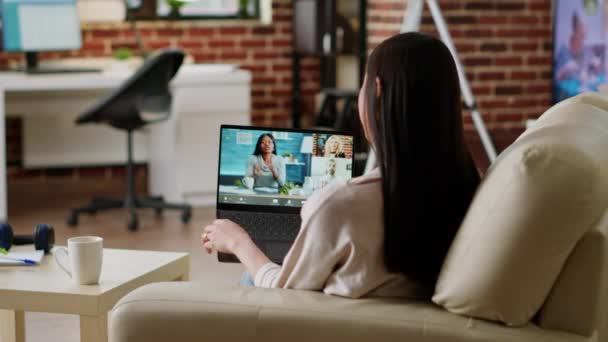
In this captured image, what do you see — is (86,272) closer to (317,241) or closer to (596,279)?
(317,241)

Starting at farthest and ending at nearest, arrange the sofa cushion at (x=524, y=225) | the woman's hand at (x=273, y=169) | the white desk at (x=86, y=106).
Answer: the white desk at (x=86, y=106), the woman's hand at (x=273, y=169), the sofa cushion at (x=524, y=225)

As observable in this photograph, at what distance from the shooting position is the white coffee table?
2262 millimetres

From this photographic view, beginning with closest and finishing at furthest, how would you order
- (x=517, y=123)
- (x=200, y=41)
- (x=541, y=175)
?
(x=541, y=175), (x=517, y=123), (x=200, y=41)

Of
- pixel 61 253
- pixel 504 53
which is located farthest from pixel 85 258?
pixel 504 53

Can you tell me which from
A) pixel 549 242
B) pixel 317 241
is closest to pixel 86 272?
pixel 317 241

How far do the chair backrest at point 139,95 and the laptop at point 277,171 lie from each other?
2664mm

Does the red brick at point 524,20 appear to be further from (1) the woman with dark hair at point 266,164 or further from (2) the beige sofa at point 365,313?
(2) the beige sofa at point 365,313

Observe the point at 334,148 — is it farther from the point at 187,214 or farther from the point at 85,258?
the point at 187,214

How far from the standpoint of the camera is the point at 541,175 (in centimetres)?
167

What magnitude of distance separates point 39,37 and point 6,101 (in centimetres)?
40

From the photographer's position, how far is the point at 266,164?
237 centimetres

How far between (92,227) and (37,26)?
3.99ft

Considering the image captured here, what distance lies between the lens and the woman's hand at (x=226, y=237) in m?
2.12

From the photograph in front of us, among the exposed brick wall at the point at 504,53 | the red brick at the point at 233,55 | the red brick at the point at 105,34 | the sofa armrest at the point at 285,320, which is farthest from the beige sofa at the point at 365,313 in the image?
the red brick at the point at 233,55
